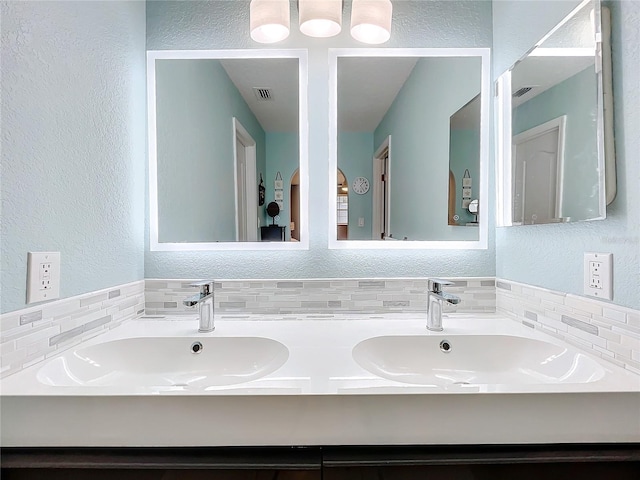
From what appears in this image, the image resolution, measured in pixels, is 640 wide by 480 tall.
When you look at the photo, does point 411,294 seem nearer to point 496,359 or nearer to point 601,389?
point 496,359

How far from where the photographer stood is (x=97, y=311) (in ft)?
3.28

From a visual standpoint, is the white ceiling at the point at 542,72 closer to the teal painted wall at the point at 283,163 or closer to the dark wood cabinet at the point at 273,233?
the teal painted wall at the point at 283,163

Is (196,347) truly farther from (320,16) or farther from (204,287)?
(320,16)

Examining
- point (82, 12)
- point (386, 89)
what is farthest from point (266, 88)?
point (82, 12)

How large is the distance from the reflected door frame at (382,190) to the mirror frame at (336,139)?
51 mm

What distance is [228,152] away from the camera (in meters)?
1.31

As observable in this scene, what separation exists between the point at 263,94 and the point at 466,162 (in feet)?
2.74

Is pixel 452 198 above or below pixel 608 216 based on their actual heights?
above

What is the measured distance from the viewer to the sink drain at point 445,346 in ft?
3.37

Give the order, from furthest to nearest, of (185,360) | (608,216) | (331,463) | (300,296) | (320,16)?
(300,296), (320,16), (185,360), (608,216), (331,463)

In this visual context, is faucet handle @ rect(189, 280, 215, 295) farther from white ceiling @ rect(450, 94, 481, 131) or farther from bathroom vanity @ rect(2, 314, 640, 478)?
white ceiling @ rect(450, 94, 481, 131)

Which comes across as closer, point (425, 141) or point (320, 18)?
point (320, 18)

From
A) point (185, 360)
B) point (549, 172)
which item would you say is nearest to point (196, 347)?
point (185, 360)

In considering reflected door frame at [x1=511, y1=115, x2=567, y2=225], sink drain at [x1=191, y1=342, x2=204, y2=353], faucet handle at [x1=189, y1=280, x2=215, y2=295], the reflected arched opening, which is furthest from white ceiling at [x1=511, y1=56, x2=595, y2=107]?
sink drain at [x1=191, y1=342, x2=204, y2=353]
